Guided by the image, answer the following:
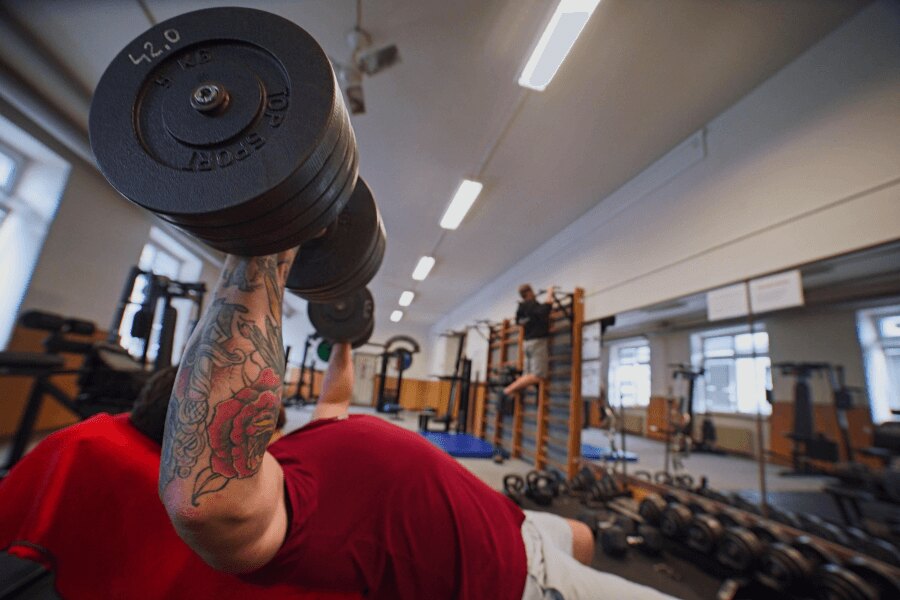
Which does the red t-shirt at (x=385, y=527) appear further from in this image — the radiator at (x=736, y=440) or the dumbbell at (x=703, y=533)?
the radiator at (x=736, y=440)

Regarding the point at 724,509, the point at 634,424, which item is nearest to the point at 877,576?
the point at 724,509

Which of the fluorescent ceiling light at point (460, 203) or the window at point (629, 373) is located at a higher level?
the fluorescent ceiling light at point (460, 203)

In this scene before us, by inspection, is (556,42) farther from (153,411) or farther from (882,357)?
(153,411)

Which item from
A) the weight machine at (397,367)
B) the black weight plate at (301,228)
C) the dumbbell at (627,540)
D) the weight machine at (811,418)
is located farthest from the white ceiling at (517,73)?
the weight machine at (397,367)

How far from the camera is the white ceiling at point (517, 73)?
1.63 meters

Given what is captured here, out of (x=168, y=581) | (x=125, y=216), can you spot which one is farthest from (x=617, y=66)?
(x=125, y=216)

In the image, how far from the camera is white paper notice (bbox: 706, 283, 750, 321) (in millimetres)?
1818

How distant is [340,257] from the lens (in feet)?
2.63

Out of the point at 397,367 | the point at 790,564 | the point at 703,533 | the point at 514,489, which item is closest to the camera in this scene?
the point at 790,564

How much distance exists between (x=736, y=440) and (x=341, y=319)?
7.18 ft

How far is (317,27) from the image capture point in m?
1.80

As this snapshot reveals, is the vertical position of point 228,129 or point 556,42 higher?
point 556,42

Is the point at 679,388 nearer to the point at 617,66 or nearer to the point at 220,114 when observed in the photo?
the point at 617,66

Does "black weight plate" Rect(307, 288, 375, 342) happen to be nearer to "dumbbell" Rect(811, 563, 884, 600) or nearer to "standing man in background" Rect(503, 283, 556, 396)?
"dumbbell" Rect(811, 563, 884, 600)
